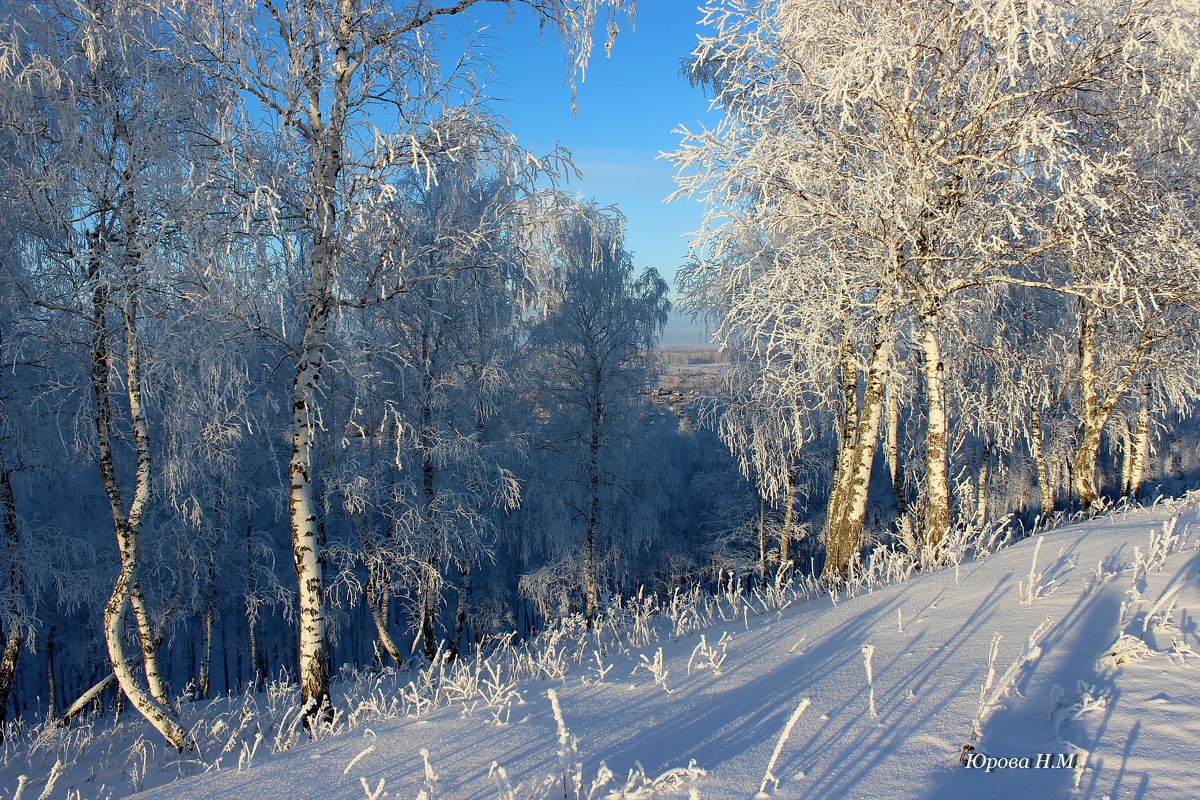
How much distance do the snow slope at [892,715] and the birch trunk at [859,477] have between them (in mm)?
2893

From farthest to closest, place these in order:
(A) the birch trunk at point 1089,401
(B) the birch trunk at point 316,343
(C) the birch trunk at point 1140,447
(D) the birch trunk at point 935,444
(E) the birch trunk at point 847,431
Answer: (C) the birch trunk at point 1140,447
(A) the birch trunk at point 1089,401
(E) the birch trunk at point 847,431
(D) the birch trunk at point 935,444
(B) the birch trunk at point 316,343

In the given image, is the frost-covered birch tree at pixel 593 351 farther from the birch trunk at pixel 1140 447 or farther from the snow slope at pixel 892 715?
the birch trunk at pixel 1140 447

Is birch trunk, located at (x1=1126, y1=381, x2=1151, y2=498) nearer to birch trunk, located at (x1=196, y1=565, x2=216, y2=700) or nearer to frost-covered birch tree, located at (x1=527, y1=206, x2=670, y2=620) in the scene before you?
frost-covered birch tree, located at (x1=527, y1=206, x2=670, y2=620)

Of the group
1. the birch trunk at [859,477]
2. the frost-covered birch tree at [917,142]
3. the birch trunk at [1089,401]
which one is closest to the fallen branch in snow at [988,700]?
the frost-covered birch tree at [917,142]

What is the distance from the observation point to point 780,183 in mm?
6441

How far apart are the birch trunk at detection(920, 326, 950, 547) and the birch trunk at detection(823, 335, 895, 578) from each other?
49 cm

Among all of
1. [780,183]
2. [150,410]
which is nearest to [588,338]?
A: [780,183]

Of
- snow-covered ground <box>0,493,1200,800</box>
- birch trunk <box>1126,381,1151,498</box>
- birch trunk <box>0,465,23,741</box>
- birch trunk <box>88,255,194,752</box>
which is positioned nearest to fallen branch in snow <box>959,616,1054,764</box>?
snow-covered ground <box>0,493,1200,800</box>

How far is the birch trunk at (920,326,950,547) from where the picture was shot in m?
6.33

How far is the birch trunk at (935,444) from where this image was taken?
249 inches

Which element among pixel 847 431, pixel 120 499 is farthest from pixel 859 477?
pixel 120 499

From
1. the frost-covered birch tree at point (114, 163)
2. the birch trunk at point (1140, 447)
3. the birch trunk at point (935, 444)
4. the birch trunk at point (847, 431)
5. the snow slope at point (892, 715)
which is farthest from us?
the birch trunk at point (1140, 447)

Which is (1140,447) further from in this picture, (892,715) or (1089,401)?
(892,715)

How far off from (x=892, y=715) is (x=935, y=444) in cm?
477
